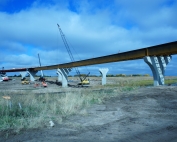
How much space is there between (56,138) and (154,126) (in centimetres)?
399

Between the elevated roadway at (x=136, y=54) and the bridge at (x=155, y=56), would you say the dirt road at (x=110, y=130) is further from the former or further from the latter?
the bridge at (x=155, y=56)

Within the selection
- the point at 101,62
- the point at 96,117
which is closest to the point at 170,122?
the point at 96,117

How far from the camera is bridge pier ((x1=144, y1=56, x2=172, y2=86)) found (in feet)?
105

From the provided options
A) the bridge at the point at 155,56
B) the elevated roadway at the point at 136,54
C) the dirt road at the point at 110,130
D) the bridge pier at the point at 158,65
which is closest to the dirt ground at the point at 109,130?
the dirt road at the point at 110,130

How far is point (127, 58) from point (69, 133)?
1190 inches

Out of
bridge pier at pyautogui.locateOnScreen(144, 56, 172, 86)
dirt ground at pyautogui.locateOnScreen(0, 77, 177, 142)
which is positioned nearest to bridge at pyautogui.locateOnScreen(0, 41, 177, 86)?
bridge pier at pyautogui.locateOnScreen(144, 56, 172, 86)

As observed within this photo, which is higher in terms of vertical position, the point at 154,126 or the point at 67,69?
the point at 67,69

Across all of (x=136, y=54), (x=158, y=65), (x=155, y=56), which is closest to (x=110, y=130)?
(x=155, y=56)

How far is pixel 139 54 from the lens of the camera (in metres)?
33.7

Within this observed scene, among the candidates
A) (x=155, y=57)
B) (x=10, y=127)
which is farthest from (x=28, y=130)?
(x=155, y=57)

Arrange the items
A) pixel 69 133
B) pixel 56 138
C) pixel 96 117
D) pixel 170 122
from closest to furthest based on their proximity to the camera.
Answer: pixel 56 138
pixel 69 133
pixel 170 122
pixel 96 117

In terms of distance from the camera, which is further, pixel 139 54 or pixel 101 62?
pixel 101 62

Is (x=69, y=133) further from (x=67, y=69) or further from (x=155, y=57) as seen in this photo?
(x=67, y=69)

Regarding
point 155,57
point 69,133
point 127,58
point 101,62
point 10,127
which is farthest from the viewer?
point 101,62
